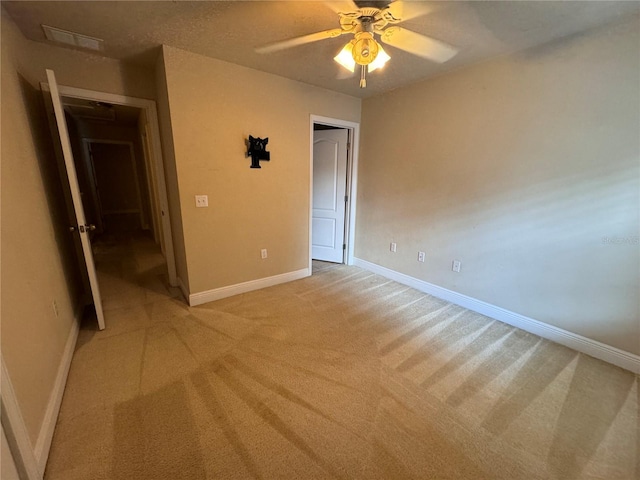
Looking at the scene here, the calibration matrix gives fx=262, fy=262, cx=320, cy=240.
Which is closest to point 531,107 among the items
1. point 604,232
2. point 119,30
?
point 604,232

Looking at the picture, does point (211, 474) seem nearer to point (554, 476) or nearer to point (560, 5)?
point (554, 476)

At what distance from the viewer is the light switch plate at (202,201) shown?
2584 mm

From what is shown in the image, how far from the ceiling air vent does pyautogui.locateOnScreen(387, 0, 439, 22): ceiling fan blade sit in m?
2.23

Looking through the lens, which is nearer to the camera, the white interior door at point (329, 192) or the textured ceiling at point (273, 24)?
the textured ceiling at point (273, 24)

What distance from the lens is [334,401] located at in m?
1.62

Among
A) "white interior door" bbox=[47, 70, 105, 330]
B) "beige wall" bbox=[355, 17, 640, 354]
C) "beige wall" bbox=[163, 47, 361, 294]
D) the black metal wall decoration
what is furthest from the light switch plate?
"beige wall" bbox=[355, 17, 640, 354]

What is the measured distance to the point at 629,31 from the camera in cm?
172

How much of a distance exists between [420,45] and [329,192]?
2.18m

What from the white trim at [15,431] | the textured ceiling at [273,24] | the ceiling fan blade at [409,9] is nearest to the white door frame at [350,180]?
the textured ceiling at [273,24]

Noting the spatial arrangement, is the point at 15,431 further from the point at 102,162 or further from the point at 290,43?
the point at 102,162

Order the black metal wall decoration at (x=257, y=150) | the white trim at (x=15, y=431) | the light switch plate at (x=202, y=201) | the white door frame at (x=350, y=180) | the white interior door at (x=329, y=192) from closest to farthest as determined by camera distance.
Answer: the white trim at (x=15, y=431) → the light switch plate at (x=202, y=201) → the black metal wall decoration at (x=257, y=150) → the white door frame at (x=350, y=180) → the white interior door at (x=329, y=192)

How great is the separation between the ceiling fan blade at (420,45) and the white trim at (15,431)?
→ 2602 mm

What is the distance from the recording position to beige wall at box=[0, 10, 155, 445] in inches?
50.3

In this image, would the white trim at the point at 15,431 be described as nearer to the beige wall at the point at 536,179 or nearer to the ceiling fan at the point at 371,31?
the ceiling fan at the point at 371,31
